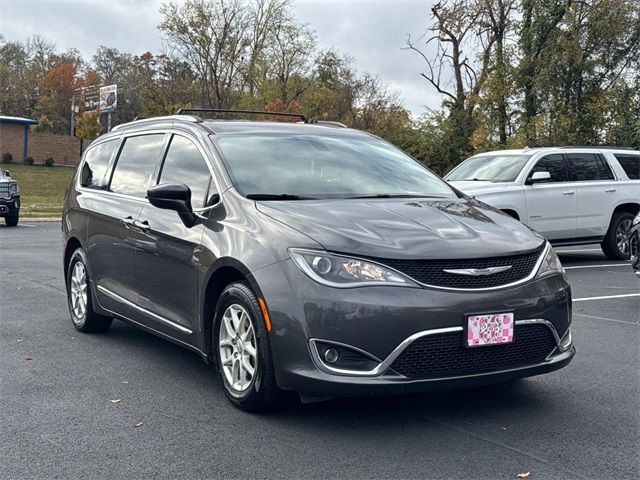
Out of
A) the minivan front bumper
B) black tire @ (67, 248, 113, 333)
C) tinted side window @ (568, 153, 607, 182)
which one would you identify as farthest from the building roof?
the minivan front bumper

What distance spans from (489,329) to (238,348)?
1.44 m

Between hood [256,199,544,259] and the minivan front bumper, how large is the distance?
224mm

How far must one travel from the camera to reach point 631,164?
13.8 metres

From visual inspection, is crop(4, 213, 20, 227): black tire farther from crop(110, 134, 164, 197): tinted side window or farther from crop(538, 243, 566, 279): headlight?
crop(538, 243, 566, 279): headlight

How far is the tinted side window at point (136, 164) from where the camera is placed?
605 centimetres

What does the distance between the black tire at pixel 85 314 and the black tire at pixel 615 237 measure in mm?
9144

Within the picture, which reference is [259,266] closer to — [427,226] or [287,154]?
[427,226]

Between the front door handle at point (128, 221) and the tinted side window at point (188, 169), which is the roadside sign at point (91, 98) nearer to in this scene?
the front door handle at point (128, 221)

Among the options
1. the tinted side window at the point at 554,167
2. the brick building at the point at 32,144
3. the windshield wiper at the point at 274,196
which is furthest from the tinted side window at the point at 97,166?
the brick building at the point at 32,144

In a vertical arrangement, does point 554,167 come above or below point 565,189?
above

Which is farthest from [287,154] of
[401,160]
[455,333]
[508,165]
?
[508,165]

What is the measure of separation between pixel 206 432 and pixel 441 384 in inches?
50.1

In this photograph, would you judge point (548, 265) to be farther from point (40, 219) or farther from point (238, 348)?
point (40, 219)

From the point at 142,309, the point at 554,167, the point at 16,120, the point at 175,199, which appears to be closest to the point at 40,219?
the point at 554,167
